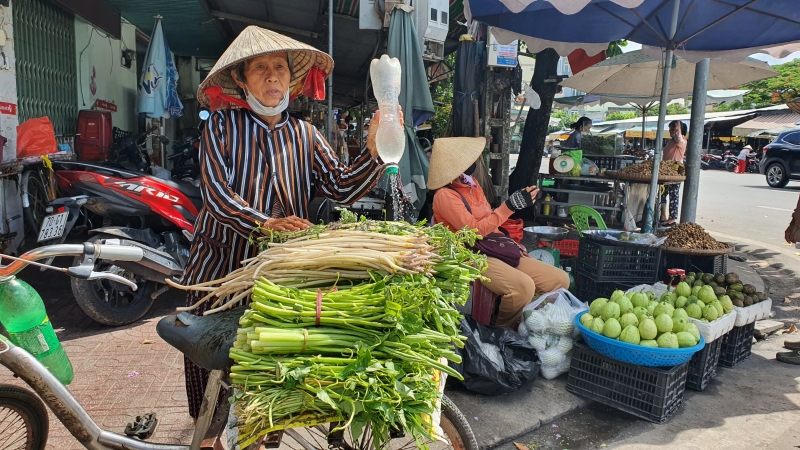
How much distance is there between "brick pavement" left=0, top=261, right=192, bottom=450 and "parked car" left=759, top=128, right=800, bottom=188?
20315mm

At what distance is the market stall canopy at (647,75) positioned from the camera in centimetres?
849

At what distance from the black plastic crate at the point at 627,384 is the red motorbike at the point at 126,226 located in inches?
122

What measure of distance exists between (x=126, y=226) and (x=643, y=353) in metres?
4.15

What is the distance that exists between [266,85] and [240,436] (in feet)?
4.72

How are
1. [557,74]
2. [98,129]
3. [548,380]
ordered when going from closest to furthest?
[548,380] < [98,129] < [557,74]

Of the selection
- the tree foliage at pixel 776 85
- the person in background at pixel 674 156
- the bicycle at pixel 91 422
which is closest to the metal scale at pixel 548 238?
the bicycle at pixel 91 422

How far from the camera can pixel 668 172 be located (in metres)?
7.24

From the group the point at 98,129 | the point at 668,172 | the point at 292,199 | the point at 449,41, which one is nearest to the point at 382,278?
the point at 292,199

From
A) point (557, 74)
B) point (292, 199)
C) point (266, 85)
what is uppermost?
point (557, 74)

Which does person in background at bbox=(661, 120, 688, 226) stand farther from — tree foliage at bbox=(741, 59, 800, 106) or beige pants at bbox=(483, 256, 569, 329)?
tree foliage at bbox=(741, 59, 800, 106)

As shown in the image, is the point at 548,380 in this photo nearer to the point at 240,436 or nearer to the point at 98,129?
the point at 240,436

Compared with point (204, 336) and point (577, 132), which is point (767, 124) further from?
point (204, 336)

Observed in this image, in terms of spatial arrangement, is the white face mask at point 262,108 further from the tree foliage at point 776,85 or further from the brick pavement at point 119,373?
the tree foliage at point 776,85

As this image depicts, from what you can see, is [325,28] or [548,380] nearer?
[548,380]
